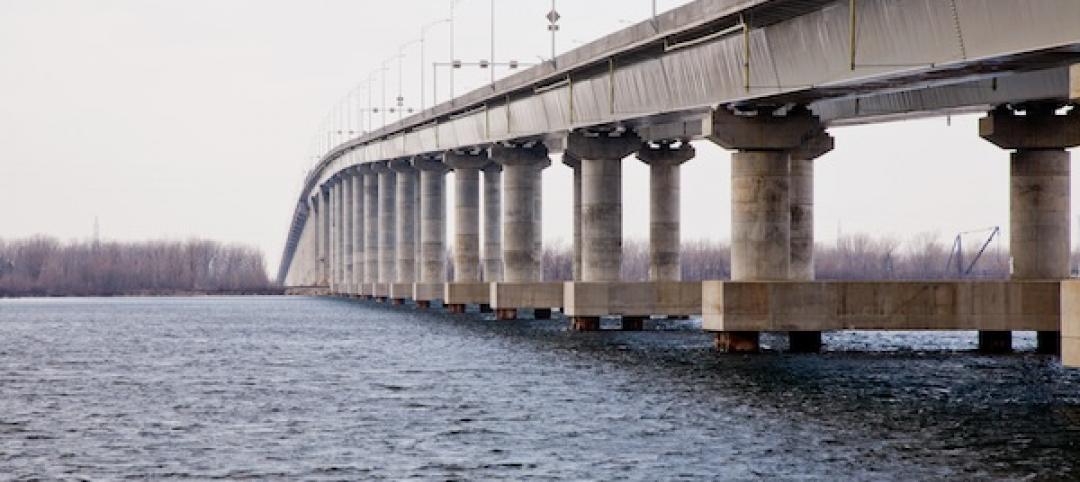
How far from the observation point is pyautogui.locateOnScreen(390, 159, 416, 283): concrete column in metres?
137

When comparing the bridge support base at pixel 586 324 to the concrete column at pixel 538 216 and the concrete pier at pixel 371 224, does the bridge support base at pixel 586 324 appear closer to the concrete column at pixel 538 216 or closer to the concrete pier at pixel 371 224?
the concrete column at pixel 538 216

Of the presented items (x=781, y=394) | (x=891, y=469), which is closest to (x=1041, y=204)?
(x=781, y=394)

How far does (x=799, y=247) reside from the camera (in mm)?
79938

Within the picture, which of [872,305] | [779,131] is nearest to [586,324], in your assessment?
[779,131]

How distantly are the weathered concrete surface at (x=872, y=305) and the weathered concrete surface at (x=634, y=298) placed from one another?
1635 centimetres

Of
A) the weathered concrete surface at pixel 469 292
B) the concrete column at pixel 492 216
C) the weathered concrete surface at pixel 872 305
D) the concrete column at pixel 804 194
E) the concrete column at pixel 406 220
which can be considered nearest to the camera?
the weathered concrete surface at pixel 872 305

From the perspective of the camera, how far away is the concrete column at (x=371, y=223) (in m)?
159

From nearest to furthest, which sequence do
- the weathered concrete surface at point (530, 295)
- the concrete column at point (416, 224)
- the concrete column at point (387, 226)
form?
the weathered concrete surface at point (530, 295) → the concrete column at point (416, 224) → the concrete column at point (387, 226)

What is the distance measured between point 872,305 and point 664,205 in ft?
110

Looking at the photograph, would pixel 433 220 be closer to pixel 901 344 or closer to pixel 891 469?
pixel 901 344

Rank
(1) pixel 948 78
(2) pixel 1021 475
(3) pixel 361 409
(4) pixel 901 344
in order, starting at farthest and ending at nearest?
(4) pixel 901 344 → (1) pixel 948 78 → (3) pixel 361 409 → (2) pixel 1021 475

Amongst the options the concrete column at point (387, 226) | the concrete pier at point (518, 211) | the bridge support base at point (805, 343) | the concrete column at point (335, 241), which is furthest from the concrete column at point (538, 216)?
the concrete column at point (335, 241)

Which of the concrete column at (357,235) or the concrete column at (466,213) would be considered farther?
the concrete column at (357,235)

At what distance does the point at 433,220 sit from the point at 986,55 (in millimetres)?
82257
